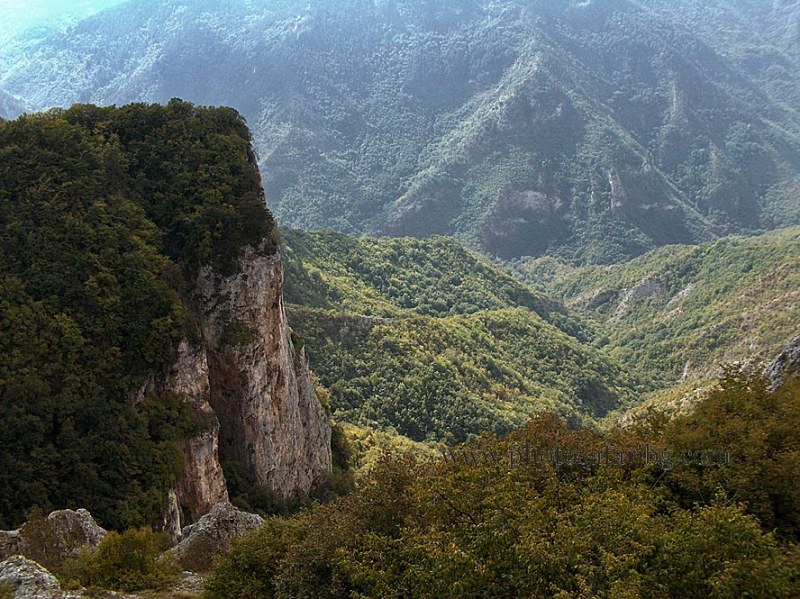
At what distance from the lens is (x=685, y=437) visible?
33.8 metres

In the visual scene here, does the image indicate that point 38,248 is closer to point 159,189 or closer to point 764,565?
point 159,189

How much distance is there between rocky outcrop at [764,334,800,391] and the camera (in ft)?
150

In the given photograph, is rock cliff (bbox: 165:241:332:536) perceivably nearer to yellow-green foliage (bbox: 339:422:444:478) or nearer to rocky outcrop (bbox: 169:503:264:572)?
rocky outcrop (bbox: 169:503:264:572)

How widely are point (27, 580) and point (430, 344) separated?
9540cm

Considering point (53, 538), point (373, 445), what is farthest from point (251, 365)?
point (373, 445)

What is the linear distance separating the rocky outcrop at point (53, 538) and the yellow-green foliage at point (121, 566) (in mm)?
1119

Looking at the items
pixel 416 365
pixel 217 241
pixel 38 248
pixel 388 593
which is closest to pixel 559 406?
pixel 416 365

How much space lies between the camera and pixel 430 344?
120 m

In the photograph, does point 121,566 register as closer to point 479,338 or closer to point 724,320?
point 479,338

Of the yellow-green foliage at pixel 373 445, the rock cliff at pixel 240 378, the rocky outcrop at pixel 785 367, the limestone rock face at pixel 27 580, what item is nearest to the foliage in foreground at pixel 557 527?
the limestone rock face at pixel 27 580

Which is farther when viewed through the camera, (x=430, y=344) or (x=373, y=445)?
(x=430, y=344)

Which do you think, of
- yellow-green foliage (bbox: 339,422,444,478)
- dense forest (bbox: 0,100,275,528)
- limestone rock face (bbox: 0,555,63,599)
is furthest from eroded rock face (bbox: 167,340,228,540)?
yellow-green foliage (bbox: 339,422,444,478)

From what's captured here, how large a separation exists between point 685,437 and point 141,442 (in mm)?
28901

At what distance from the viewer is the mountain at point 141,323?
39250mm
